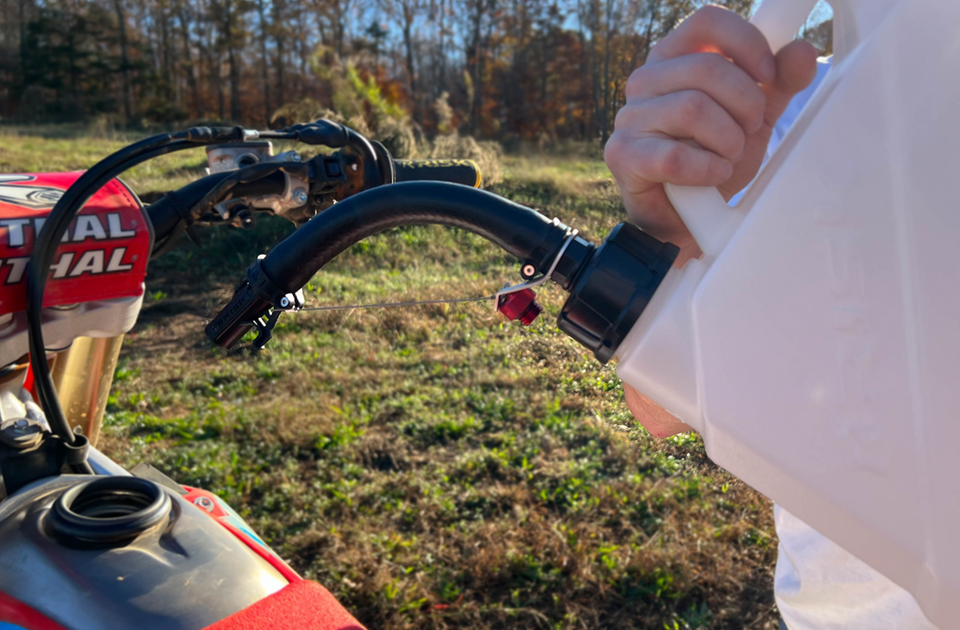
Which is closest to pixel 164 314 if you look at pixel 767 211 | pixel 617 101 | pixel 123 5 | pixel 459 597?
pixel 459 597

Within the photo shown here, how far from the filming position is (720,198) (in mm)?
568

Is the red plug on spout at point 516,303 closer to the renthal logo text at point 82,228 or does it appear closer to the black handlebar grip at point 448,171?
the black handlebar grip at point 448,171

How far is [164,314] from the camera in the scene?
5.55m

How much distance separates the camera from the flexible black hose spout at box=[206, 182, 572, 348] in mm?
593

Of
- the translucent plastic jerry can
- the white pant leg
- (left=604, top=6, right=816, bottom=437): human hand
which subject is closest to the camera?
the translucent plastic jerry can

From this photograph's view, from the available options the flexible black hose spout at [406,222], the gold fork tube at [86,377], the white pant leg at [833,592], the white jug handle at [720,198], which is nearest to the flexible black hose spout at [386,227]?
the flexible black hose spout at [406,222]

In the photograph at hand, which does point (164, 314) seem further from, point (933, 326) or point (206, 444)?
point (933, 326)

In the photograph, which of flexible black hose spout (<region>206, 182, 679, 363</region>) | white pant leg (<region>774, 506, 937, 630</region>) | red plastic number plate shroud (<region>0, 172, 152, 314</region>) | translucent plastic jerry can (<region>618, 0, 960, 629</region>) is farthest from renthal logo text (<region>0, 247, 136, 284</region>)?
white pant leg (<region>774, 506, 937, 630</region>)

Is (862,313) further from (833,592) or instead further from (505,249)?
(833,592)

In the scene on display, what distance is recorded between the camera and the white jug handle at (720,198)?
0.54 meters

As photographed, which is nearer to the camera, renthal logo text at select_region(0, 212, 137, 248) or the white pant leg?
the white pant leg

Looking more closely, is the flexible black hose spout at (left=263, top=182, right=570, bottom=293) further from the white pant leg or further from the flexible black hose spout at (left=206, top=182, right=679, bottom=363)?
the white pant leg

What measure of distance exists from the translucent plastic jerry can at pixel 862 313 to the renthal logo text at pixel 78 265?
91 centimetres

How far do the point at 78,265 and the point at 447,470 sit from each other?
2279 millimetres
